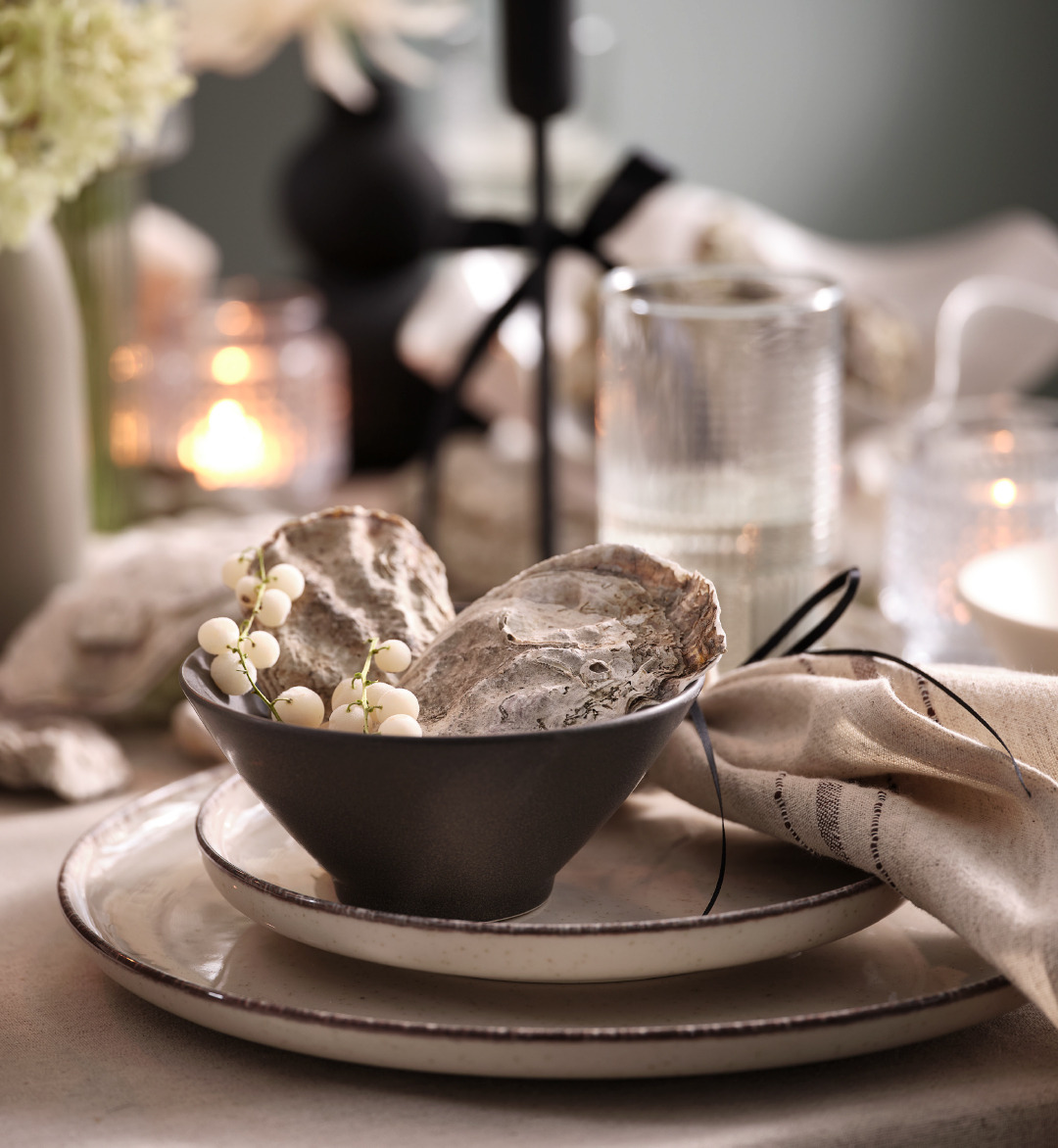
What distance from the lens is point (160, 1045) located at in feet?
1.19

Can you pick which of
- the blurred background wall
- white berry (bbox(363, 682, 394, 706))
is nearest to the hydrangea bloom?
white berry (bbox(363, 682, 394, 706))

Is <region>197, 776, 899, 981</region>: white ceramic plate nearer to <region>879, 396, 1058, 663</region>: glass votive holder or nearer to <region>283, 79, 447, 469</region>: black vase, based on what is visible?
<region>879, 396, 1058, 663</region>: glass votive holder

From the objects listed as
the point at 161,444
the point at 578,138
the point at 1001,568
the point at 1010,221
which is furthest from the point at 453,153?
the point at 1001,568

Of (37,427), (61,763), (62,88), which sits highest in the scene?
(62,88)

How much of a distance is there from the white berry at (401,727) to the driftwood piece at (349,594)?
0.21ft

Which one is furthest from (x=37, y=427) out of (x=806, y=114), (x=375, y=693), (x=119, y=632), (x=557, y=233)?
(x=806, y=114)

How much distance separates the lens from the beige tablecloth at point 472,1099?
0.32 meters

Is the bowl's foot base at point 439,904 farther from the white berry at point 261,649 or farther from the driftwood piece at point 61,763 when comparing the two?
the driftwood piece at point 61,763

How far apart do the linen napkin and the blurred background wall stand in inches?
47.8

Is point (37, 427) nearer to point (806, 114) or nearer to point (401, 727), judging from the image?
point (401, 727)

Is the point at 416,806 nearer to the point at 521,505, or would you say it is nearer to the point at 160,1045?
the point at 160,1045

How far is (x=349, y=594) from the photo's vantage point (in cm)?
42

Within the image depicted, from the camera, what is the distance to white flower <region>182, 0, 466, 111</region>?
0.95 m

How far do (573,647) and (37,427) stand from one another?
0.44 m
